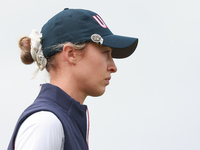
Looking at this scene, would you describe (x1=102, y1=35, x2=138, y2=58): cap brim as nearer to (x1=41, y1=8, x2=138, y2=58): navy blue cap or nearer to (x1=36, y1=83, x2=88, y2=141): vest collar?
(x1=41, y1=8, x2=138, y2=58): navy blue cap

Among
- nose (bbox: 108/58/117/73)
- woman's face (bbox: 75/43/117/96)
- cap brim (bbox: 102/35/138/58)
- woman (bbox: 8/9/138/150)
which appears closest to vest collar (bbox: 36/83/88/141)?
woman (bbox: 8/9/138/150)

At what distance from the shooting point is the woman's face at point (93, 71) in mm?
2752

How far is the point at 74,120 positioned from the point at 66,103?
0.50ft

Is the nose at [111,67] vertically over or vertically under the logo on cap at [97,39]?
under

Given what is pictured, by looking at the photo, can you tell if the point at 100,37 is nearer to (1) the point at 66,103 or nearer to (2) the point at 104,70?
(2) the point at 104,70

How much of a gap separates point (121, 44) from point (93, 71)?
377mm

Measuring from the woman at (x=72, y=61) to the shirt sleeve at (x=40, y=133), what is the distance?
0.32 feet

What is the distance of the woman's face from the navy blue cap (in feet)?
0.29

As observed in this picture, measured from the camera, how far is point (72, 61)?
276cm

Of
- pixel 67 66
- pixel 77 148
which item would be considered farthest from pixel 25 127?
pixel 67 66

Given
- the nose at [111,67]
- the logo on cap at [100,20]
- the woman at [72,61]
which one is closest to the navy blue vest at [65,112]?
the woman at [72,61]

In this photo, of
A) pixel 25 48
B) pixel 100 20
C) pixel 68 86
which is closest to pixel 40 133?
pixel 68 86

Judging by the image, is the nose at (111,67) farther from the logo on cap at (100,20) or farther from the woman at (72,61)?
the logo on cap at (100,20)

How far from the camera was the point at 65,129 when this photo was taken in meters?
2.38
